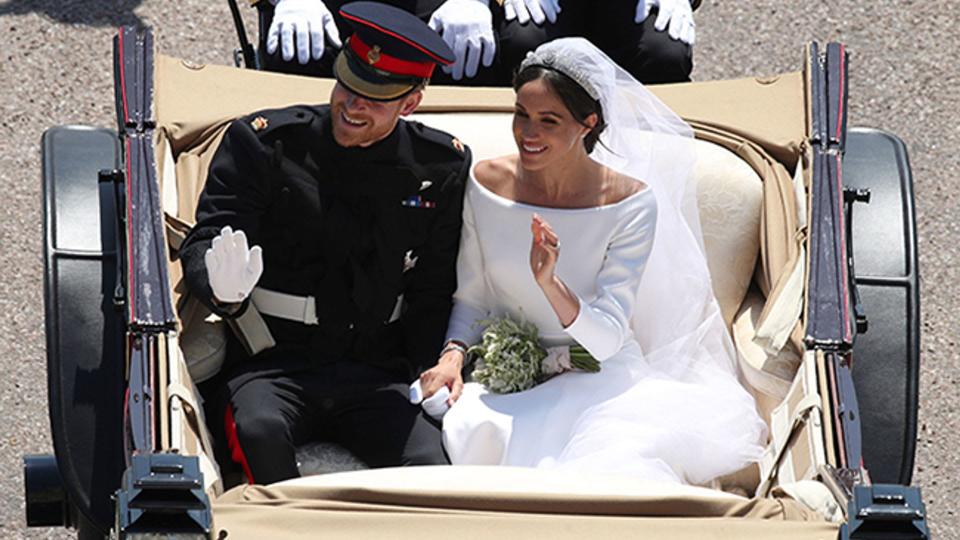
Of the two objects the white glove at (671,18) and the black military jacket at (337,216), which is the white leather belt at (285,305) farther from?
the white glove at (671,18)

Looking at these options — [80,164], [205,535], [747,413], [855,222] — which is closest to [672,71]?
[855,222]

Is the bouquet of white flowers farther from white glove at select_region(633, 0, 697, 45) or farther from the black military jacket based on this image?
white glove at select_region(633, 0, 697, 45)

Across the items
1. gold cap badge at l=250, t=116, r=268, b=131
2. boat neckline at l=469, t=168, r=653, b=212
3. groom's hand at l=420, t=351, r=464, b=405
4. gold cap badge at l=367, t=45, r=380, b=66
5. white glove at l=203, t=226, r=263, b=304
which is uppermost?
gold cap badge at l=367, t=45, r=380, b=66

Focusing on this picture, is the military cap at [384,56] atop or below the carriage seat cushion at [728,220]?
atop

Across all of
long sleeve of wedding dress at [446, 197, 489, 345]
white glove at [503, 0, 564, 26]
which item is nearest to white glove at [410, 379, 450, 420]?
long sleeve of wedding dress at [446, 197, 489, 345]

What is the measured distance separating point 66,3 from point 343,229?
2.94 m

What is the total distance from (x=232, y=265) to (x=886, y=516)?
1.23 metres

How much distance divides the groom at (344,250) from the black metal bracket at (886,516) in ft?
3.07

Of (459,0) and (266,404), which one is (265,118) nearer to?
(266,404)

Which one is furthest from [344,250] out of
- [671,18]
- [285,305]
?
[671,18]

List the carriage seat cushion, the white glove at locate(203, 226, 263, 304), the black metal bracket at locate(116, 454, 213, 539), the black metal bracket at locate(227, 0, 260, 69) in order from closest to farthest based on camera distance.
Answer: the black metal bracket at locate(116, 454, 213, 539), the white glove at locate(203, 226, 263, 304), the carriage seat cushion, the black metal bracket at locate(227, 0, 260, 69)

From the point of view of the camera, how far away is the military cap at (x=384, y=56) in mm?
3354

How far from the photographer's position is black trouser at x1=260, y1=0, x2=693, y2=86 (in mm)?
4242

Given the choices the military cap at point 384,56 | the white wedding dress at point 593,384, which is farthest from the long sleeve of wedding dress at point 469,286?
the military cap at point 384,56
